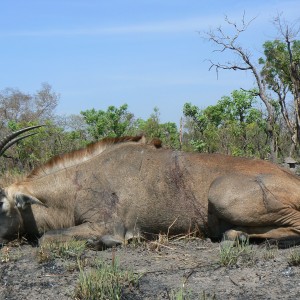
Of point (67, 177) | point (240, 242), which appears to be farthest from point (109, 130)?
point (240, 242)

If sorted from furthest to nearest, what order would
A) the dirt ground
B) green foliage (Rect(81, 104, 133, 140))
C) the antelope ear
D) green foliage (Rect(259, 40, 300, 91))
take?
green foliage (Rect(259, 40, 300, 91)) < green foliage (Rect(81, 104, 133, 140)) < the antelope ear < the dirt ground

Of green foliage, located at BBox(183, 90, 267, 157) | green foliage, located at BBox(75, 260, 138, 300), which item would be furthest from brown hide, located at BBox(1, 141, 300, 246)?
green foliage, located at BBox(183, 90, 267, 157)

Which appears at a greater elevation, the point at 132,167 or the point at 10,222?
the point at 132,167

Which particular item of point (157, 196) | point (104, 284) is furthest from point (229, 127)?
point (104, 284)

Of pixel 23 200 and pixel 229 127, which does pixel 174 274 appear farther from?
pixel 229 127

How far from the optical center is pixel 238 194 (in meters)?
6.81

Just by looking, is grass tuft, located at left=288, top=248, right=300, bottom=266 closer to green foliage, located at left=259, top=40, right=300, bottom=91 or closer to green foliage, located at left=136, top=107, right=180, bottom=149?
green foliage, located at left=136, top=107, right=180, bottom=149

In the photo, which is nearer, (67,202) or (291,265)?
(291,265)

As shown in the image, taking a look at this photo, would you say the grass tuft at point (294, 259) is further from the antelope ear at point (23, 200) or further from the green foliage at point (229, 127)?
the green foliage at point (229, 127)

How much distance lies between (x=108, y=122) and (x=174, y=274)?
465 inches

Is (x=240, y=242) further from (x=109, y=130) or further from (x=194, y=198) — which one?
(x=109, y=130)

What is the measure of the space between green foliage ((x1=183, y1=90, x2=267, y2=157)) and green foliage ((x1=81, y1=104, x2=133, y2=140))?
6.56ft

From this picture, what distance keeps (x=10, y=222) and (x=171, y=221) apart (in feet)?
6.32

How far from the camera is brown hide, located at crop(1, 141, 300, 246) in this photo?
267 inches
